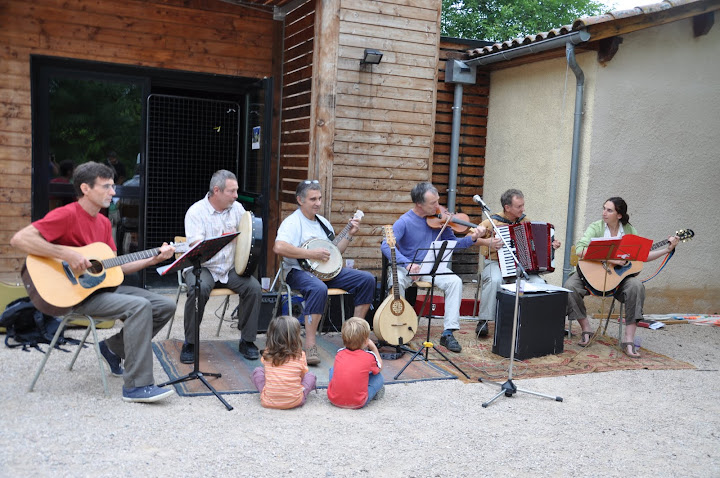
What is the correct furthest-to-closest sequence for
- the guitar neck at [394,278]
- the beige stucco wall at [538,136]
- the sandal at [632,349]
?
the beige stucco wall at [538,136] → the sandal at [632,349] → the guitar neck at [394,278]

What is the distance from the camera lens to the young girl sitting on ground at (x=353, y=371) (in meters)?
4.42

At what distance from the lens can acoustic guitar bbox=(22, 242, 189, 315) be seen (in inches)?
164

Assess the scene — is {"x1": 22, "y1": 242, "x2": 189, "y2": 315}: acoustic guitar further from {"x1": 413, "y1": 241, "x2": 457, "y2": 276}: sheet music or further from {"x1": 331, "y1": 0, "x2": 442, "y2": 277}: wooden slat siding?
{"x1": 331, "y1": 0, "x2": 442, "y2": 277}: wooden slat siding

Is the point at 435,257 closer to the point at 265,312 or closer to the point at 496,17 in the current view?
the point at 265,312

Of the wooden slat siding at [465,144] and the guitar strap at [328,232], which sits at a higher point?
the wooden slat siding at [465,144]

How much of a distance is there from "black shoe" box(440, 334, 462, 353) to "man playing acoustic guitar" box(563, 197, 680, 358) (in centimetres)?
114

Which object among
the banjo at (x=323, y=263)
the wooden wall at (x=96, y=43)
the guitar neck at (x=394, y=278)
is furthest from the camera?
the wooden wall at (x=96, y=43)

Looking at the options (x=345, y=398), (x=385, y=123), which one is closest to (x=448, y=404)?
(x=345, y=398)

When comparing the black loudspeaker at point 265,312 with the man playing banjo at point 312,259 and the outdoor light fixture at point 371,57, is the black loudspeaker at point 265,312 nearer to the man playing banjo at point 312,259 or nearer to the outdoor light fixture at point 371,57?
the man playing banjo at point 312,259

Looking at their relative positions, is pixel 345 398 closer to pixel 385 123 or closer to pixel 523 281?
pixel 523 281

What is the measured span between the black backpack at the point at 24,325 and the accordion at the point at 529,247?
375 cm

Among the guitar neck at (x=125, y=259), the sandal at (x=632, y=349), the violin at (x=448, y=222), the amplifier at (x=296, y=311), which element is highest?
the violin at (x=448, y=222)

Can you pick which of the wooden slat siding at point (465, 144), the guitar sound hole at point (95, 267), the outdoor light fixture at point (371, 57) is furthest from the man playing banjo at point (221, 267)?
the wooden slat siding at point (465, 144)

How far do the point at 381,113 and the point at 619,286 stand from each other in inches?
117
